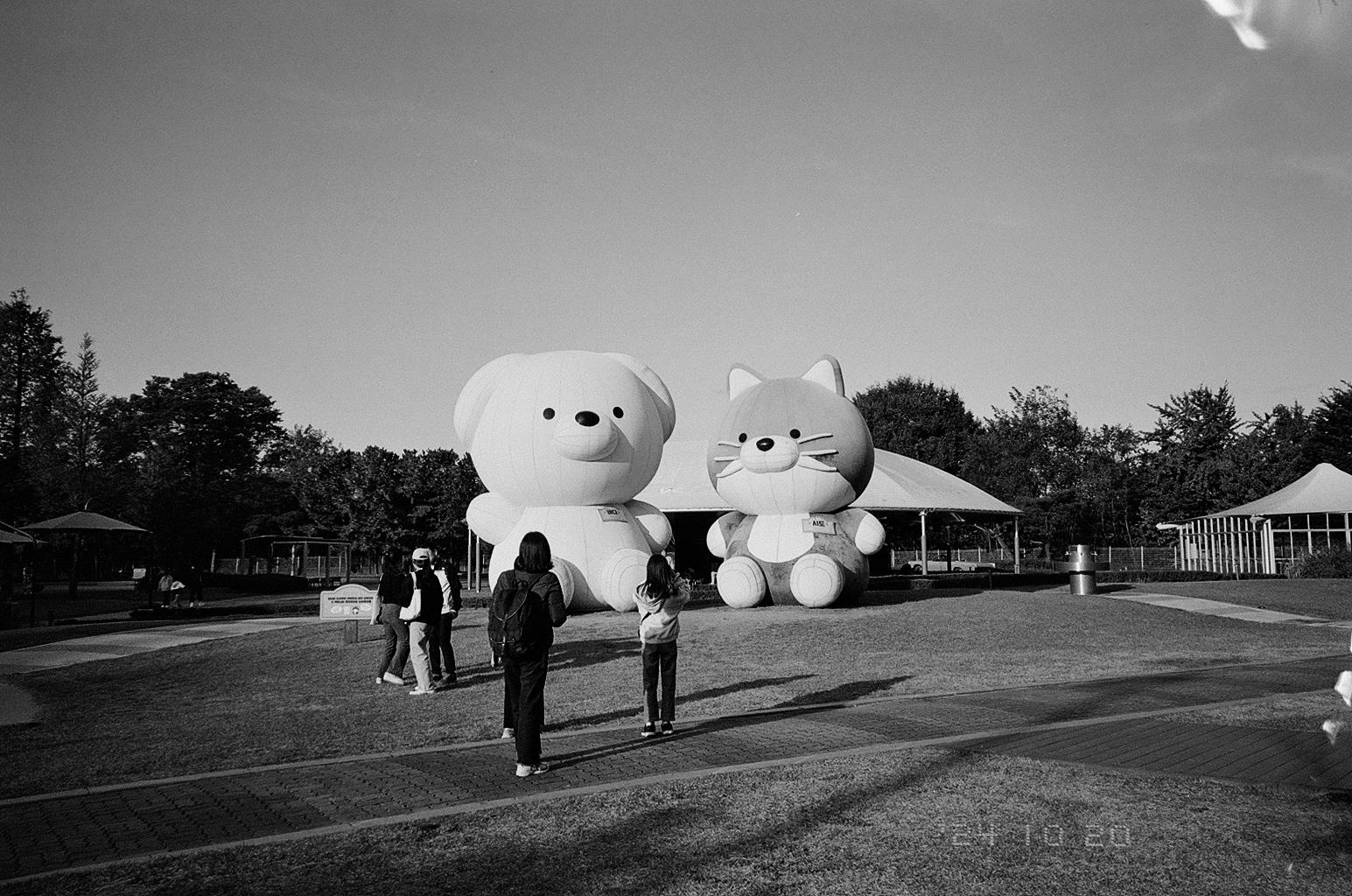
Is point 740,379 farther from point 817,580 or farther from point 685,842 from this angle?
point 685,842

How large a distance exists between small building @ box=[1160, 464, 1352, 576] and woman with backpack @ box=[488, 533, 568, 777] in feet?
109

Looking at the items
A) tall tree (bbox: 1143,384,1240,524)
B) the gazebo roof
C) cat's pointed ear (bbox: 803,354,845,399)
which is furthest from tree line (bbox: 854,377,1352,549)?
cat's pointed ear (bbox: 803,354,845,399)

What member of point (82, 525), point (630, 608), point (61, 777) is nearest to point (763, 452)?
point (630, 608)

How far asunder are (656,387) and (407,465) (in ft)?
75.0

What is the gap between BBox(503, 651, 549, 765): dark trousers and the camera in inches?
268

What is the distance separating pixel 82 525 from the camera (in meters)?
26.2

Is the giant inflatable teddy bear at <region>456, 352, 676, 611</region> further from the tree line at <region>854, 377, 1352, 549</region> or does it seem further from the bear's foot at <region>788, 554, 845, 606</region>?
the tree line at <region>854, 377, 1352, 549</region>

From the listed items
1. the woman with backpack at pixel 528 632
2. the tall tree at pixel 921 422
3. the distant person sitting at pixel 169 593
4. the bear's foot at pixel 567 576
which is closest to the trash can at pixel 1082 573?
the bear's foot at pixel 567 576

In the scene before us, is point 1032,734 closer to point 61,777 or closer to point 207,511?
point 61,777

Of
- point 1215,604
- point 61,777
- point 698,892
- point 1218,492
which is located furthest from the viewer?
point 1218,492

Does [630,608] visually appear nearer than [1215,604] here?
Yes

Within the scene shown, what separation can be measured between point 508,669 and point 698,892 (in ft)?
10.2

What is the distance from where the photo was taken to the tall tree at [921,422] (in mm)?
62906

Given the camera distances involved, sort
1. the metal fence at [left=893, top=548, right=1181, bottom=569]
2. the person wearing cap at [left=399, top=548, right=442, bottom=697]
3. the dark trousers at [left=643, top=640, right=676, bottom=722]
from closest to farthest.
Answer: the dark trousers at [left=643, top=640, right=676, bottom=722] → the person wearing cap at [left=399, top=548, right=442, bottom=697] → the metal fence at [left=893, top=548, right=1181, bottom=569]
